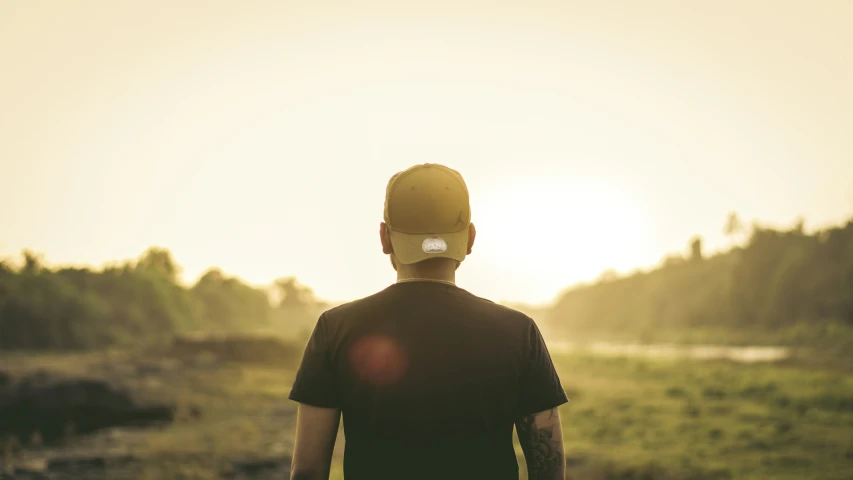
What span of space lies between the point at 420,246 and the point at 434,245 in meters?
0.05

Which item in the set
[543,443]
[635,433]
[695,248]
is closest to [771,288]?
[695,248]

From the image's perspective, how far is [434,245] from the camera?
2.69 metres

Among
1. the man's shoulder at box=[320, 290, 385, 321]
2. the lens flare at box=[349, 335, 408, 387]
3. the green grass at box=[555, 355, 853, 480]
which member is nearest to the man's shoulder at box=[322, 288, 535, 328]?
the man's shoulder at box=[320, 290, 385, 321]

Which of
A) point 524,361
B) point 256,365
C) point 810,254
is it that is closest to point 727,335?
point 810,254

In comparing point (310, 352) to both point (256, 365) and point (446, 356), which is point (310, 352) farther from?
point (256, 365)

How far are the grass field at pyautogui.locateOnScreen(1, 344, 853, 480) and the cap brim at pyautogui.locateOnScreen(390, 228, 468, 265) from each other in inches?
630

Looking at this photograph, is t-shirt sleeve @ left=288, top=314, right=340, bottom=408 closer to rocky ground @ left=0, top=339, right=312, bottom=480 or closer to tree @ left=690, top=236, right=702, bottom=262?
rocky ground @ left=0, top=339, right=312, bottom=480

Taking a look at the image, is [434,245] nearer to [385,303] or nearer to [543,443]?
[385,303]

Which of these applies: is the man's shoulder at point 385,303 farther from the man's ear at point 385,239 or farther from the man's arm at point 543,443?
the man's arm at point 543,443

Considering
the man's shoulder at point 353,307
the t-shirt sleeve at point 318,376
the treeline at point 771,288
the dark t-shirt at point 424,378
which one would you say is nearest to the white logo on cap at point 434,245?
the dark t-shirt at point 424,378

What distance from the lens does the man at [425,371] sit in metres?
2.54

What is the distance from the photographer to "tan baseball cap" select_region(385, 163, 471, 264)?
272 cm

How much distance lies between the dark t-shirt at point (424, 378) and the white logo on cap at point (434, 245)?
0.13m

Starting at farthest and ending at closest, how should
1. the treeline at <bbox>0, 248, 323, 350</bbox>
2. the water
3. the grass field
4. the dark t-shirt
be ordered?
the treeline at <bbox>0, 248, 323, 350</bbox> < the water < the grass field < the dark t-shirt
